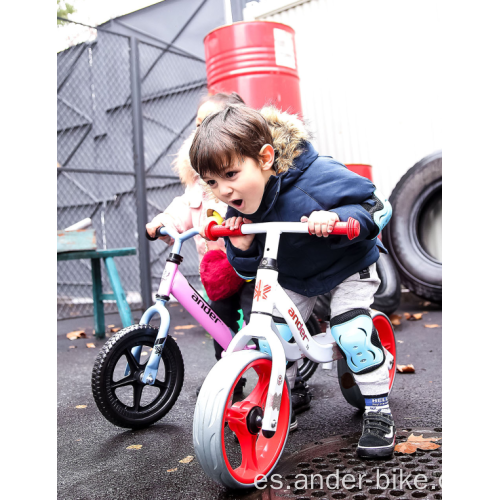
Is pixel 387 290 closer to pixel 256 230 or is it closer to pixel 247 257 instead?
pixel 247 257

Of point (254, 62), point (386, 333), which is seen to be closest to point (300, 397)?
point (386, 333)

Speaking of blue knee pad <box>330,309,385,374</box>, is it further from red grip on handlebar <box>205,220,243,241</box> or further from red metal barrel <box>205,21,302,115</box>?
red metal barrel <box>205,21,302,115</box>

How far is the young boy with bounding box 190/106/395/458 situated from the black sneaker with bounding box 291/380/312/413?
0.54 metres

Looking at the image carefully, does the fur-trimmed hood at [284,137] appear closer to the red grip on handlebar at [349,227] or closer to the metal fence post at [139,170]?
the red grip on handlebar at [349,227]

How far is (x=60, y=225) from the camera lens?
8.16 m

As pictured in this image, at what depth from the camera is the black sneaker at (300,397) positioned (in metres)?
2.28

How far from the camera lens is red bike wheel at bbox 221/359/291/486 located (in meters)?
1.50

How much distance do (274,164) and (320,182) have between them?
17 centimetres

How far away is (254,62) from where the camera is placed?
4133 millimetres

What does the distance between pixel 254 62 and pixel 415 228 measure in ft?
6.85

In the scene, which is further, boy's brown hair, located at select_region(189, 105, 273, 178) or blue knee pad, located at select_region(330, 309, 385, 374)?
blue knee pad, located at select_region(330, 309, 385, 374)

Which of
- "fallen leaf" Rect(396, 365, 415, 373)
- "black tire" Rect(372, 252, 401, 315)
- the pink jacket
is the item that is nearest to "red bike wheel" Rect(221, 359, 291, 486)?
the pink jacket

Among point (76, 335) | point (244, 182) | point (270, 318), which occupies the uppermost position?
point (244, 182)
